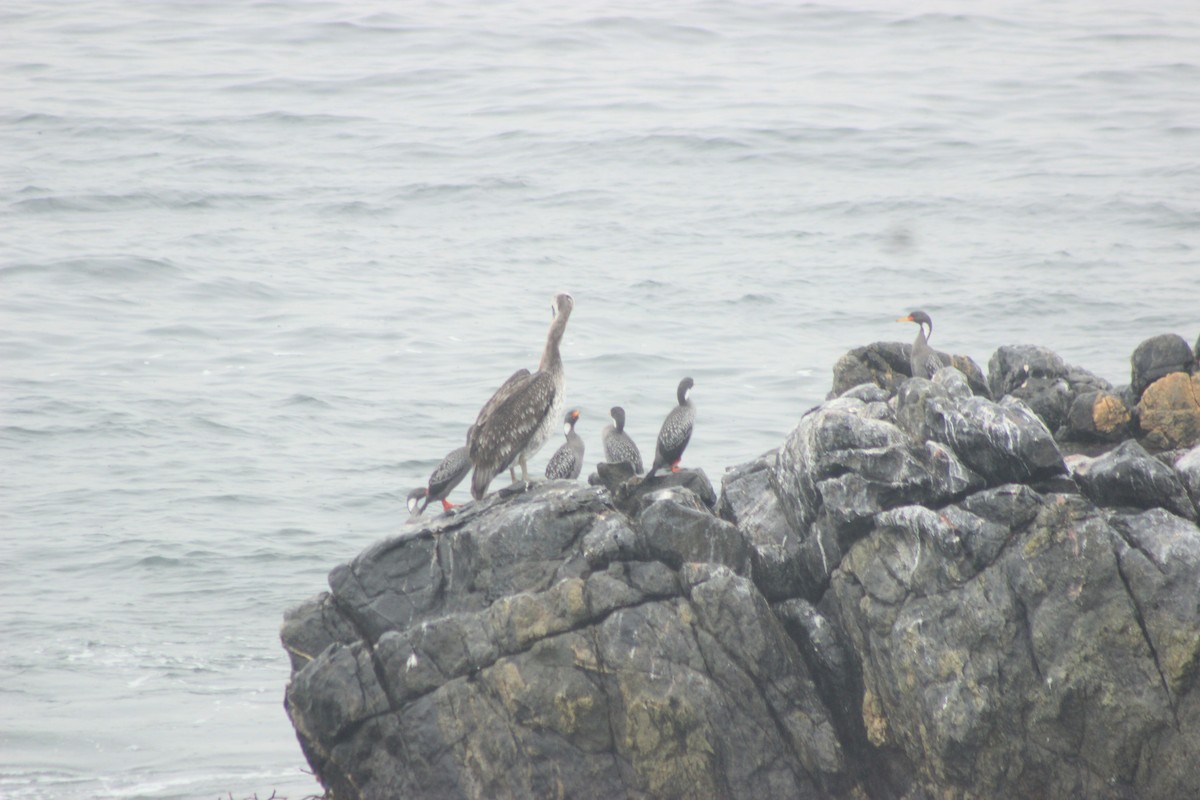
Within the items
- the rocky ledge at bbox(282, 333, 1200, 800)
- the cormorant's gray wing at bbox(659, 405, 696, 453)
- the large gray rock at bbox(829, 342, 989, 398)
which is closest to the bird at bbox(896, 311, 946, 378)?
the large gray rock at bbox(829, 342, 989, 398)

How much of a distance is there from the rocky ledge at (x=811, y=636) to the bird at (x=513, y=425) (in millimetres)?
2052

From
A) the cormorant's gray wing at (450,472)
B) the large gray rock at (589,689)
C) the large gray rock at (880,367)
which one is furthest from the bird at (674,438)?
the large gray rock at (589,689)

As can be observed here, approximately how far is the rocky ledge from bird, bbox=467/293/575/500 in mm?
2052

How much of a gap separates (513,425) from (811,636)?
11.7 feet

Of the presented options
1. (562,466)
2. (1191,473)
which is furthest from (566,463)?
(1191,473)

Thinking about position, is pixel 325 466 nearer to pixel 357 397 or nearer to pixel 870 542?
pixel 357 397

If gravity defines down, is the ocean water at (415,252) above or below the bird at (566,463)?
below

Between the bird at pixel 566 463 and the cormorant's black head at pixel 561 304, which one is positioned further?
the cormorant's black head at pixel 561 304

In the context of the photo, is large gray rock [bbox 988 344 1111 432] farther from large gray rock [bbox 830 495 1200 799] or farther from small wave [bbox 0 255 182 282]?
small wave [bbox 0 255 182 282]

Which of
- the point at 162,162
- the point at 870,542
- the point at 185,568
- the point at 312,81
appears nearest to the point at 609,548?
the point at 870,542

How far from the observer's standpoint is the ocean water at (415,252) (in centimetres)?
1573

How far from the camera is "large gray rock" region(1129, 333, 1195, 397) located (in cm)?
1048

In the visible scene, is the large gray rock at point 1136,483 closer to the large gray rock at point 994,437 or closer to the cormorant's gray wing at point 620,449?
the large gray rock at point 994,437

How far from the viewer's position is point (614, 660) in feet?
26.5
